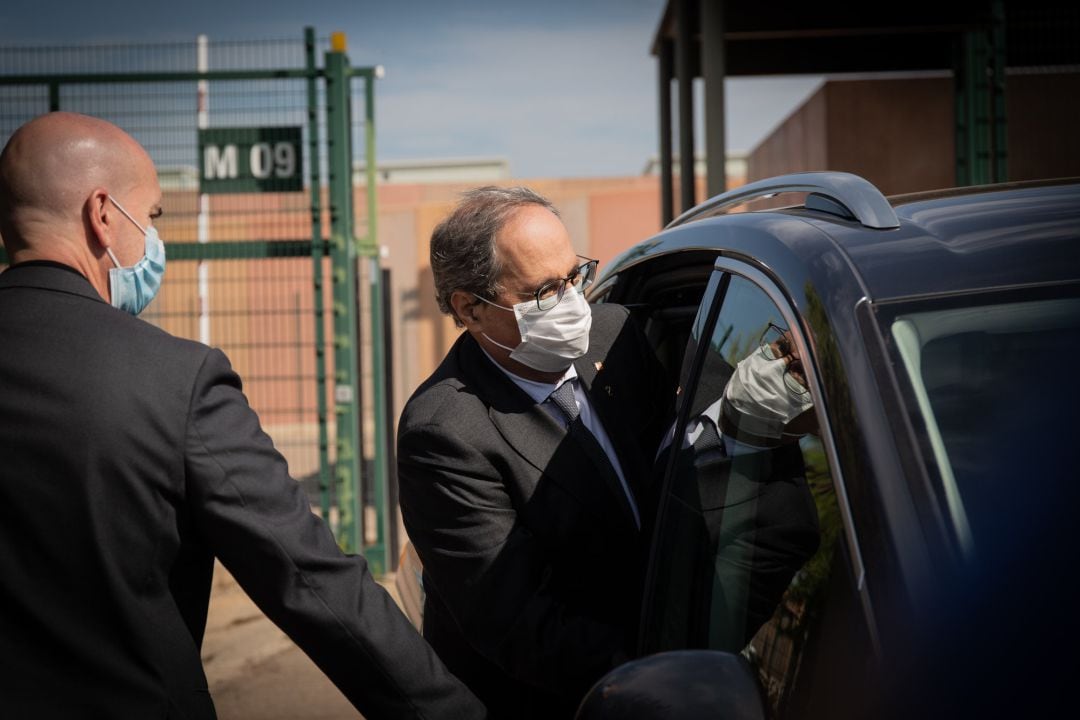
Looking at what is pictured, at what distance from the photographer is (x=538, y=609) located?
2.17 metres

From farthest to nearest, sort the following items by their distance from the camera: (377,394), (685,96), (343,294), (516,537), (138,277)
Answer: (685,96) → (377,394) → (343,294) → (516,537) → (138,277)

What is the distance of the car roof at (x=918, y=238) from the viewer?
1.56 m

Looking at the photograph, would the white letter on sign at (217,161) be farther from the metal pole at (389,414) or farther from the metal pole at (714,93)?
the metal pole at (714,93)

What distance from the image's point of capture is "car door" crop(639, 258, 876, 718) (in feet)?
4.51

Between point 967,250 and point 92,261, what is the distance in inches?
55.3

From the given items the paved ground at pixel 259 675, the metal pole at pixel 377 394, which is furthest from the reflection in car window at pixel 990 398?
the metal pole at pixel 377 394

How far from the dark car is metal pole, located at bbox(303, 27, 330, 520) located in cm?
492

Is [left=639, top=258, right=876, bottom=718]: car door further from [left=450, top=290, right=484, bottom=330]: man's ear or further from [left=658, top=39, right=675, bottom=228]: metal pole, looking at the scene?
[left=658, top=39, right=675, bottom=228]: metal pole

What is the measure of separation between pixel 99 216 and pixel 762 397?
115cm

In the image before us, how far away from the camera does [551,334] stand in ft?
8.23

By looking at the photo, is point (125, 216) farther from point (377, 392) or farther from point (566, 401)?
point (377, 392)

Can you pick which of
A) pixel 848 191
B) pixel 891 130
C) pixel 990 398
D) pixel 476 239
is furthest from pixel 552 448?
pixel 891 130

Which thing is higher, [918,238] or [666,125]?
[666,125]

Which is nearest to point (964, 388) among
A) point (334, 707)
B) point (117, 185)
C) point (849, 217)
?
point (849, 217)
